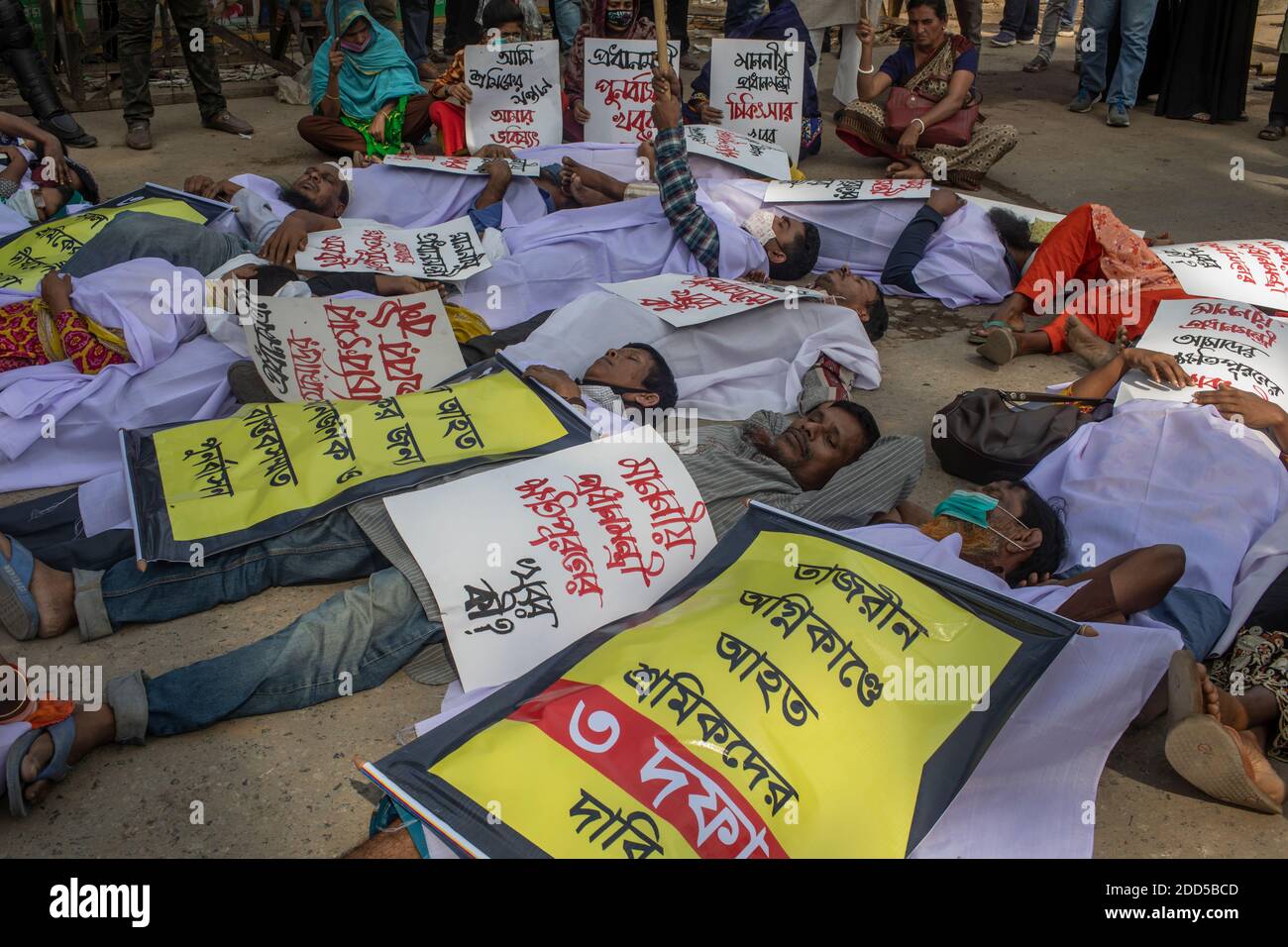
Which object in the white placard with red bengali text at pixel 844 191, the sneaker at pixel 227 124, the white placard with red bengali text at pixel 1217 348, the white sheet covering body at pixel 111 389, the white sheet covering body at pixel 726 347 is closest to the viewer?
the white sheet covering body at pixel 111 389

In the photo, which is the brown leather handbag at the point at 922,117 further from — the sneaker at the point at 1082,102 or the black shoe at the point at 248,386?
the black shoe at the point at 248,386

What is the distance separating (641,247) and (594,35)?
2.16m

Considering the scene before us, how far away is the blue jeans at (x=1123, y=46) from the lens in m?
6.64

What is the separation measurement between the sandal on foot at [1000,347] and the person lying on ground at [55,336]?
2.96 m

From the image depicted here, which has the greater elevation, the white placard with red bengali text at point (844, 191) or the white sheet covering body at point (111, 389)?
the white placard with red bengali text at point (844, 191)

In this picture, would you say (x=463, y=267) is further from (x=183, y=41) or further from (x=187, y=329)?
(x=183, y=41)

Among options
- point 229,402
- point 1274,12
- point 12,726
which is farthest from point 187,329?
point 1274,12

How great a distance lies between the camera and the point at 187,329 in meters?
3.50

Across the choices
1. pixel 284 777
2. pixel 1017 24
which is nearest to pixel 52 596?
pixel 284 777

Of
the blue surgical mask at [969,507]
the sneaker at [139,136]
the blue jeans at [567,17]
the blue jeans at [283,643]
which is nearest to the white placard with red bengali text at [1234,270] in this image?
the blue surgical mask at [969,507]

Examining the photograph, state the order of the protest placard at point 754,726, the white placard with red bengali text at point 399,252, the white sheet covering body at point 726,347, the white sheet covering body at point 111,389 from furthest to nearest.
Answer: the white placard with red bengali text at point 399,252 < the white sheet covering body at point 726,347 < the white sheet covering body at point 111,389 < the protest placard at point 754,726

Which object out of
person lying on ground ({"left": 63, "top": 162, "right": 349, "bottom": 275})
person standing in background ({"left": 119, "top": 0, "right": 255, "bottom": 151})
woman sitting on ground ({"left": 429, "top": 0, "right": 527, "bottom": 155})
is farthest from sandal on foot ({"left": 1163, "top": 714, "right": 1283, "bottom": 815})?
person standing in background ({"left": 119, "top": 0, "right": 255, "bottom": 151})

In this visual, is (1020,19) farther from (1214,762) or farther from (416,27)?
(1214,762)

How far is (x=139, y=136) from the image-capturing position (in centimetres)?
591
